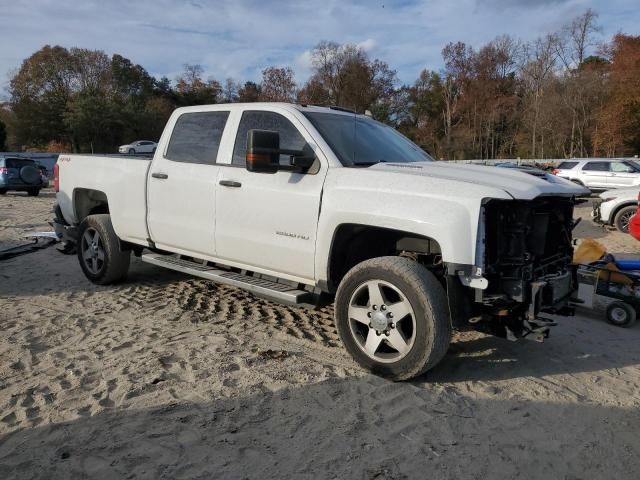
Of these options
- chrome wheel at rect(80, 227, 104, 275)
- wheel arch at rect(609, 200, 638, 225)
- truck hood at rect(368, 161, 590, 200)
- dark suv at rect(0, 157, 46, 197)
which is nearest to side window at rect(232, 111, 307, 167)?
truck hood at rect(368, 161, 590, 200)

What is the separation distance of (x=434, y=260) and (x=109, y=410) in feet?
8.28

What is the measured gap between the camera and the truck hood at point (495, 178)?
11.6 feet

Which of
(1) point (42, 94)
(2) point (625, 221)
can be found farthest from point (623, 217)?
(1) point (42, 94)

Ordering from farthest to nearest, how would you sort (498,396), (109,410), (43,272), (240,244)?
(43,272) < (240,244) < (498,396) < (109,410)

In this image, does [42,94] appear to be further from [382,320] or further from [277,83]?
[382,320]

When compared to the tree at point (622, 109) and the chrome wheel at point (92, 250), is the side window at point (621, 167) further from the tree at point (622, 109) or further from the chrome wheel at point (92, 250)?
the tree at point (622, 109)

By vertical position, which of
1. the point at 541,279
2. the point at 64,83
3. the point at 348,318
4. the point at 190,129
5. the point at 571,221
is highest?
the point at 64,83

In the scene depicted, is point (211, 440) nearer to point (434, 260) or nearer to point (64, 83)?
point (434, 260)

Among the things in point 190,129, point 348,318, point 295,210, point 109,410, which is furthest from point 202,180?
point 109,410

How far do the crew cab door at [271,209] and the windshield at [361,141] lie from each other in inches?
7.8

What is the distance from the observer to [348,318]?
398 cm

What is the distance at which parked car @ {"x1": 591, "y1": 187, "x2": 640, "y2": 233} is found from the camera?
11836mm

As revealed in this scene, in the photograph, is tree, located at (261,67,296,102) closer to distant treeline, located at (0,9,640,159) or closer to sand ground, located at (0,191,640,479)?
distant treeline, located at (0,9,640,159)

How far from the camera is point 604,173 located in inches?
781
